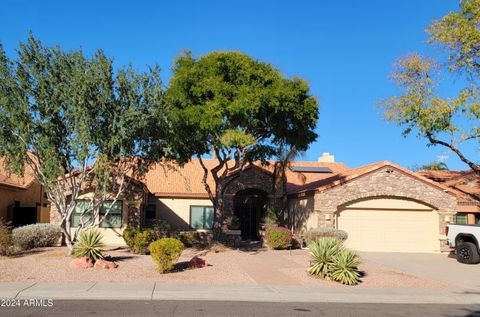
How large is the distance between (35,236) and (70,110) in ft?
24.2

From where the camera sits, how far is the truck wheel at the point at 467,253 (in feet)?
64.3

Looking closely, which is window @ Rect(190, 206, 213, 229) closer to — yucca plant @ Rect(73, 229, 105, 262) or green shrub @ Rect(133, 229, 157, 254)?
green shrub @ Rect(133, 229, 157, 254)

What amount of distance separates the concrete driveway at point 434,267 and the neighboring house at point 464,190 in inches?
289

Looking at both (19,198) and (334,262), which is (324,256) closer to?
(334,262)

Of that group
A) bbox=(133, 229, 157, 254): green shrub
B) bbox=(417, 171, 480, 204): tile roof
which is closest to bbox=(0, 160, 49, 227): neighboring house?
bbox=(133, 229, 157, 254): green shrub

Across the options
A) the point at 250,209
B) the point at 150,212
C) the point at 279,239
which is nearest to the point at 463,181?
the point at 250,209

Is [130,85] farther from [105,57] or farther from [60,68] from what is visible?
[60,68]

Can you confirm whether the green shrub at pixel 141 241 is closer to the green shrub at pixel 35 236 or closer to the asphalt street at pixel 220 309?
the green shrub at pixel 35 236

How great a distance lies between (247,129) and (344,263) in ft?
28.0

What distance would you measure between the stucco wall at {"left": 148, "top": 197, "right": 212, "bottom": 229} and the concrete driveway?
435 inches

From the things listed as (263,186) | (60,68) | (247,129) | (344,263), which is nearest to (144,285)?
(344,263)

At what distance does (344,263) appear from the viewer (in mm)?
14141

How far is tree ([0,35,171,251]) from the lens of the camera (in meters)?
16.0

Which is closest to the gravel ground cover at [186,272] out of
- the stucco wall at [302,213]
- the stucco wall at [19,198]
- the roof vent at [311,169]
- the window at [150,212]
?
the stucco wall at [302,213]
